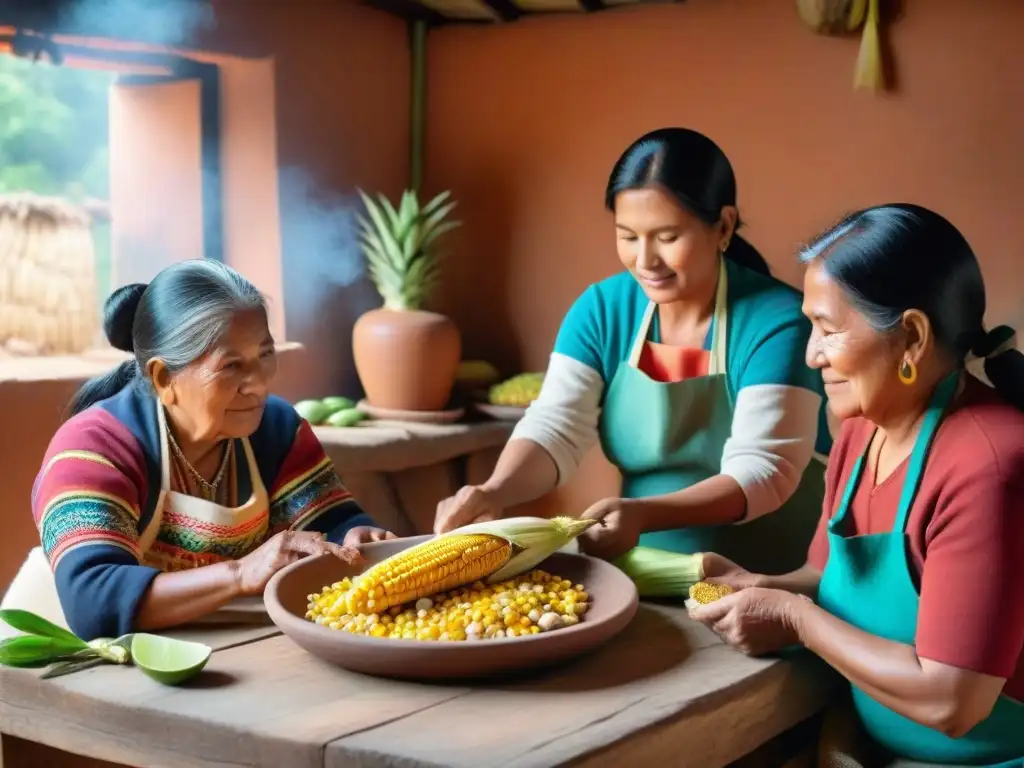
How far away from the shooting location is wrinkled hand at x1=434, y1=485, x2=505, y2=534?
2020 mm

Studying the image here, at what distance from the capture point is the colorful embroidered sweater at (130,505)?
1666 millimetres

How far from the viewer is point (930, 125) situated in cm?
362

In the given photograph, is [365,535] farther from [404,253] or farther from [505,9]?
[505,9]

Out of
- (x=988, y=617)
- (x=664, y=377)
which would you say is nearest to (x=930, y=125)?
(x=664, y=377)

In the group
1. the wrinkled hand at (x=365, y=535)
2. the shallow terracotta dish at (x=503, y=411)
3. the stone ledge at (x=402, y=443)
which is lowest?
the stone ledge at (x=402, y=443)

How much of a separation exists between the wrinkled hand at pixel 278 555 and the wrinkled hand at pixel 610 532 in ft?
1.30

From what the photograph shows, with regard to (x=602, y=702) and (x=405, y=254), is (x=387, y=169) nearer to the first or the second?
(x=405, y=254)

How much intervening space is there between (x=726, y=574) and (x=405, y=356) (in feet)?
7.65

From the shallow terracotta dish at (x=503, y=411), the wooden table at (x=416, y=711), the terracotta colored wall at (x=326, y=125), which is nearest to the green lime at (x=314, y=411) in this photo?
the terracotta colored wall at (x=326, y=125)

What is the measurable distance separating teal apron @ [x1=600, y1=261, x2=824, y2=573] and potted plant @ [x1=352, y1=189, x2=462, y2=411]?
5.53 ft

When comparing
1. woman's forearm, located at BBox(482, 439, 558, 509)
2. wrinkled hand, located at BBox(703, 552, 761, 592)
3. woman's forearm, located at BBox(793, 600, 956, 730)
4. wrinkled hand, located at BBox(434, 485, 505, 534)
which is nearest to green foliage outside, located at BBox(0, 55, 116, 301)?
woman's forearm, located at BBox(482, 439, 558, 509)

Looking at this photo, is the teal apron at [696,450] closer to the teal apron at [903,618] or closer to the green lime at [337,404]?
the teal apron at [903,618]

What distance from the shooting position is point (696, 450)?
7.79ft

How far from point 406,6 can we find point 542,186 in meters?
0.88
